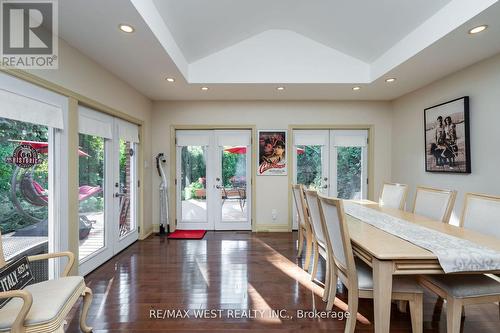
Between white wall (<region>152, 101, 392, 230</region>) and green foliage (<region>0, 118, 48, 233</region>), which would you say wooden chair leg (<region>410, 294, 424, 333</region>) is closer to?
white wall (<region>152, 101, 392, 230</region>)

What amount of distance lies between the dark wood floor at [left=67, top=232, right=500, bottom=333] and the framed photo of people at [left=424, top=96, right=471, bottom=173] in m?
1.68

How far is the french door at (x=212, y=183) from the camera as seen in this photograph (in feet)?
14.4

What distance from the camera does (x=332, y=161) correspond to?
4.40 m

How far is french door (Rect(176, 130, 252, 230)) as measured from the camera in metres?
4.38

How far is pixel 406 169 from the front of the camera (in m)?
3.97

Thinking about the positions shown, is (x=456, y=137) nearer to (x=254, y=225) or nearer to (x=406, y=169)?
(x=406, y=169)

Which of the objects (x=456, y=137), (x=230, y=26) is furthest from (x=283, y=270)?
(x=230, y=26)

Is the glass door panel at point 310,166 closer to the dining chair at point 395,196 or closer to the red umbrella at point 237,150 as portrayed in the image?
the red umbrella at point 237,150

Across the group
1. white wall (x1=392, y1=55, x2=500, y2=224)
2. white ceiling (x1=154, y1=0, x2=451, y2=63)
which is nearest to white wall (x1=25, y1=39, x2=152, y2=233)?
white ceiling (x1=154, y1=0, x2=451, y2=63)

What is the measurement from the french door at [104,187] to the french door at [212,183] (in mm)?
880

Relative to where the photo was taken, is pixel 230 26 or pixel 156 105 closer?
pixel 230 26

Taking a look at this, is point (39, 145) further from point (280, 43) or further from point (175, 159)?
point (280, 43)

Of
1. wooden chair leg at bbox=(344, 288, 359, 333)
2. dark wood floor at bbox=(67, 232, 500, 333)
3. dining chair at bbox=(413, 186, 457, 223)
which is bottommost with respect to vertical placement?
dark wood floor at bbox=(67, 232, 500, 333)

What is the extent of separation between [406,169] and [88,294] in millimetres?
4600
